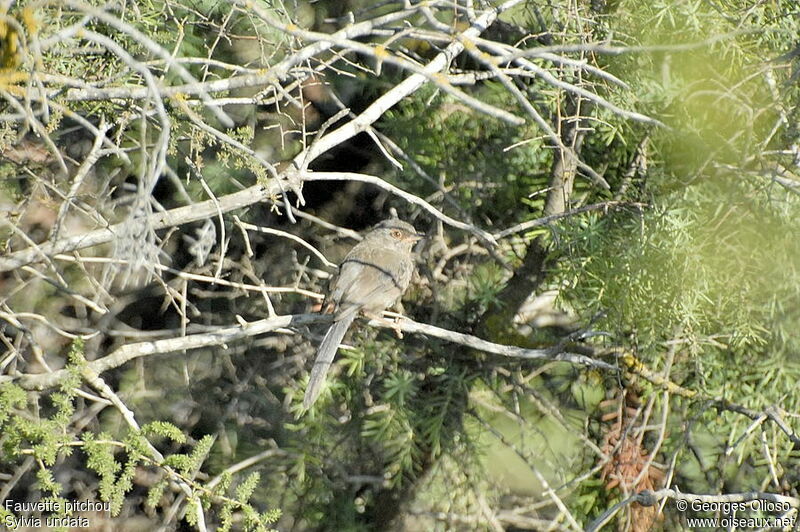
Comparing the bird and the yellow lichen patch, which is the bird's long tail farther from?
the yellow lichen patch

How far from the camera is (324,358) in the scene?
455 centimetres

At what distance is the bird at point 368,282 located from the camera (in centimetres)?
459

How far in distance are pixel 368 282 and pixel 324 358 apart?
0.56 meters

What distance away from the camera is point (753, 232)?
4.20 metres

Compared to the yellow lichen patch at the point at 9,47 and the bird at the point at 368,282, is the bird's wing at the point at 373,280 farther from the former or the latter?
the yellow lichen patch at the point at 9,47

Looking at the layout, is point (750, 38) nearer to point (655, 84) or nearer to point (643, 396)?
point (655, 84)

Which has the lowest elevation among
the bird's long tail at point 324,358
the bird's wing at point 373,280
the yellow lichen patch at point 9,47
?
the bird's long tail at point 324,358

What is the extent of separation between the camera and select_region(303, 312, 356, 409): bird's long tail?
4.55 meters

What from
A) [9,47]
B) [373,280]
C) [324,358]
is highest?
[9,47]

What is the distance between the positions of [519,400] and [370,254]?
1.32m

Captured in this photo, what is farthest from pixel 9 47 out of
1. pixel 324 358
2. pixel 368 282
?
pixel 368 282

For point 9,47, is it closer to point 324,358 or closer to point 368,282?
point 324,358

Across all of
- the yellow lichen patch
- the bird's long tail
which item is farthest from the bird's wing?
the yellow lichen patch

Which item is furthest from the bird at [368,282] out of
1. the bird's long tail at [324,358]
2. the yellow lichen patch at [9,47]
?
the yellow lichen patch at [9,47]
